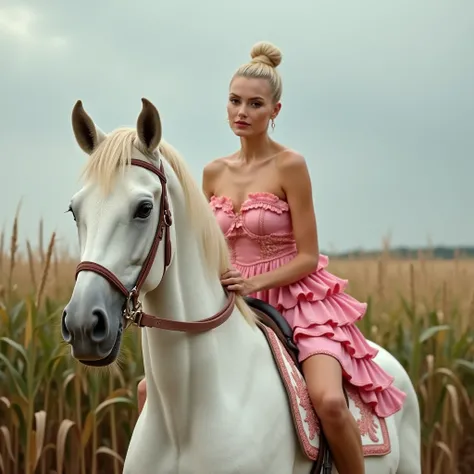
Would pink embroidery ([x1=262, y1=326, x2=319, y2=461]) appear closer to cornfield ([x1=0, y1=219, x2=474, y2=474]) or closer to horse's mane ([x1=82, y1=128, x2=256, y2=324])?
horse's mane ([x1=82, y1=128, x2=256, y2=324])

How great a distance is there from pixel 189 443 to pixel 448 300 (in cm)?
348

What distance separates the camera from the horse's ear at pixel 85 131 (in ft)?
7.22

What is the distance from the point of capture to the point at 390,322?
5117 millimetres

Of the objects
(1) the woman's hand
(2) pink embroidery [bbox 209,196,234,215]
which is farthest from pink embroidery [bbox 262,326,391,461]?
(2) pink embroidery [bbox 209,196,234,215]

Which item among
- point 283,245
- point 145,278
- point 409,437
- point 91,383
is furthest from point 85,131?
point 91,383

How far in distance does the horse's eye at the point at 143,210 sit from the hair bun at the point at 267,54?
120 cm

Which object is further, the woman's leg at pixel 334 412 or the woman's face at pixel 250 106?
the woman's face at pixel 250 106

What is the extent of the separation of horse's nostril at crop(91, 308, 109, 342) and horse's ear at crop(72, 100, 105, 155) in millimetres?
565

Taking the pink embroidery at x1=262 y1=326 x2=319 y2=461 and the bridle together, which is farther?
the pink embroidery at x1=262 y1=326 x2=319 y2=461

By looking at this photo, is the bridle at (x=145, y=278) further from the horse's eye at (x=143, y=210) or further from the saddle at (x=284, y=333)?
the saddle at (x=284, y=333)

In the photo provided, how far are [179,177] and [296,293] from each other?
0.79 metres

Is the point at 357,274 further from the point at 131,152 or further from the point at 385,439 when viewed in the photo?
the point at 131,152

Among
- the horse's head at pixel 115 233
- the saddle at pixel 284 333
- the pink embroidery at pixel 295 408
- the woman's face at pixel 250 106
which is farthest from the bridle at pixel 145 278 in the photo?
the woman's face at pixel 250 106

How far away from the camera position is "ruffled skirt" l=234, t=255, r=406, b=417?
2.77m
